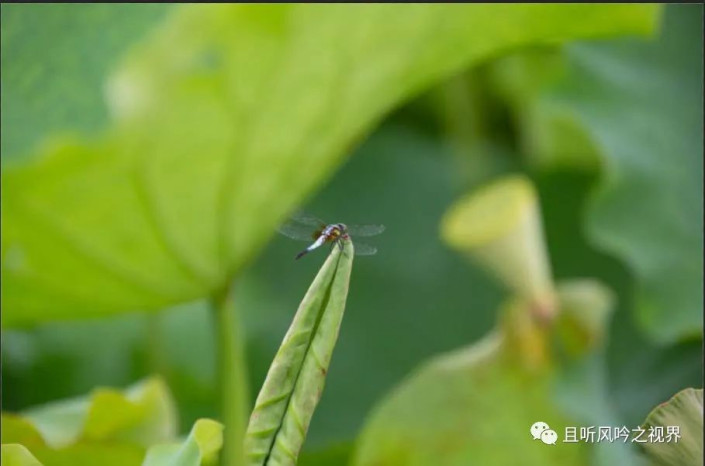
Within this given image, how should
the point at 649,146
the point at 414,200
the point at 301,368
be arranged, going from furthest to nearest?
the point at 414,200, the point at 649,146, the point at 301,368

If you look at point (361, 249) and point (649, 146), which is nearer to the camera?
point (361, 249)

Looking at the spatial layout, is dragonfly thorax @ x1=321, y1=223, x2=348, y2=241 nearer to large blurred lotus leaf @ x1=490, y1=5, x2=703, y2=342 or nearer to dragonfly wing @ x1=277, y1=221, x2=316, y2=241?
dragonfly wing @ x1=277, y1=221, x2=316, y2=241

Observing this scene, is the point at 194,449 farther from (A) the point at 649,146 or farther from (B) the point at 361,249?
(A) the point at 649,146

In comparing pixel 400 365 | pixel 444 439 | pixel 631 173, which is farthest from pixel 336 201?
pixel 444 439

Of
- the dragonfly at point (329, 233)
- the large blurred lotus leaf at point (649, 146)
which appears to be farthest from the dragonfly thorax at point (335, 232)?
the large blurred lotus leaf at point (649, 146)

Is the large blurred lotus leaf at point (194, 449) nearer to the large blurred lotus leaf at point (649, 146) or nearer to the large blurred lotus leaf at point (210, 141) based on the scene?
the large blurred lotus leaf at point (210, 141)

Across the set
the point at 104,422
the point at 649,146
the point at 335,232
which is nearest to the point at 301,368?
the point at 335,232

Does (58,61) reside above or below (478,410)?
above
